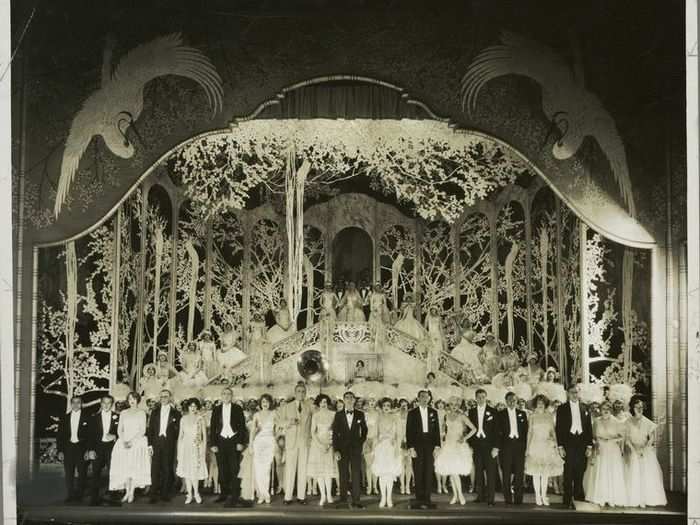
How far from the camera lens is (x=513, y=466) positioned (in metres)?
8.60

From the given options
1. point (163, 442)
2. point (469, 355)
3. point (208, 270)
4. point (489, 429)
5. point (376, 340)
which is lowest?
point (163, 442)

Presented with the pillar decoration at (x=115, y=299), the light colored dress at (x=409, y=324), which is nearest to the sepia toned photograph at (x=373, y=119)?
the pillar decoration at (x=115, y=299)

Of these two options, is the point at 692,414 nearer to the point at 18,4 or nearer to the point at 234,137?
the point at 234,137

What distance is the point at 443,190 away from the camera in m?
10.3

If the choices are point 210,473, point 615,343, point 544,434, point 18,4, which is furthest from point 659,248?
point 18,4

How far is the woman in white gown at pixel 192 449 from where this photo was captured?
8594 millimetres

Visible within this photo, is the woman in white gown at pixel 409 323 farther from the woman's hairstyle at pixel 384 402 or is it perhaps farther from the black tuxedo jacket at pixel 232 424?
the black tuxedo jacket at pixel 232 424

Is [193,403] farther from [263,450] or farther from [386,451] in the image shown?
[386,451]

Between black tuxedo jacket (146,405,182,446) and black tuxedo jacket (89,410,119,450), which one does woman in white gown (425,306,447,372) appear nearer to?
black tuxedo jacket (146,405,182,446)

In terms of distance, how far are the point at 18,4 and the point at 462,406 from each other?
4.94 meters

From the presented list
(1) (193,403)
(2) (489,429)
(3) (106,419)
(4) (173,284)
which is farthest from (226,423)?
(2) (489,429)

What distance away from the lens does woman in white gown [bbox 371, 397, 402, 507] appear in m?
8.51

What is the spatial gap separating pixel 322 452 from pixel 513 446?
5.26ft

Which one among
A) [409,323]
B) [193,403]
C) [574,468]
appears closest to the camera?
[574,468]
